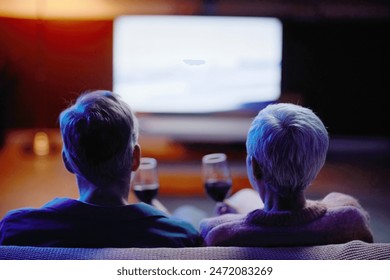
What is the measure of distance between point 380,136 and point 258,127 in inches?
90.6

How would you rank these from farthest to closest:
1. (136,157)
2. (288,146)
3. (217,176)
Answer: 1. (217,176)
2. (136,157)
3. (288,146)

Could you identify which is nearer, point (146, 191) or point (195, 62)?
point (146, 191)

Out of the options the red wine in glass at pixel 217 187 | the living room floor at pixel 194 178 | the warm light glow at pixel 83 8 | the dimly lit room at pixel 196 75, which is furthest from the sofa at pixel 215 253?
the warm light glow at pixel 83 8

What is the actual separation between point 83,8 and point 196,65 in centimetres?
82

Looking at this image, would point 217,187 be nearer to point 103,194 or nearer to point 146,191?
point 146,191

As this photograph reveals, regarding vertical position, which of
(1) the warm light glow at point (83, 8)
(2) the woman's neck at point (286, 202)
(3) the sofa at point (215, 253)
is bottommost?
(3) the sofa at point (215, 253)

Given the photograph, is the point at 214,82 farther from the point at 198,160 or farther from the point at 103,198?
the point at 103,198

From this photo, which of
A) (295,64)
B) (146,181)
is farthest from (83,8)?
(146,181)

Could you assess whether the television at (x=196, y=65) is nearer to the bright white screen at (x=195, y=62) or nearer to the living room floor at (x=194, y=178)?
the bright white screen at (x=195, y=62)

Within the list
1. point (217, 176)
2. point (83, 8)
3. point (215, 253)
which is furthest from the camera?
point (83, 8)

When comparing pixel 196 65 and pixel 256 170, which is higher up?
pixel 196 65

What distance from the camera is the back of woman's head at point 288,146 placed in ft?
3.14

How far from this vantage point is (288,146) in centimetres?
96

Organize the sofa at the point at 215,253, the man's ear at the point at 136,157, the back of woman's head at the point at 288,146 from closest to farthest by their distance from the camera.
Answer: the sofa at the point at 215,253 < the back of woman's head at the point at 288,146 < the man's ear at the point at 136,157
